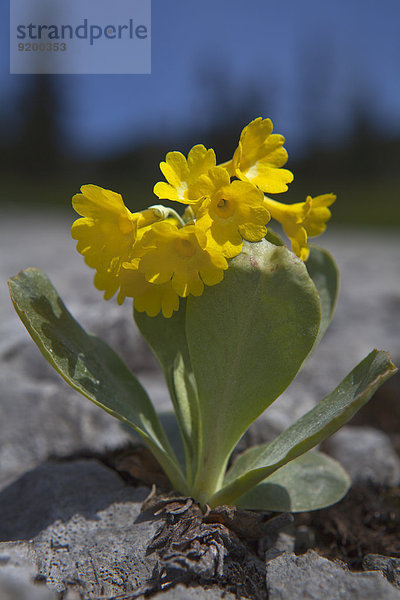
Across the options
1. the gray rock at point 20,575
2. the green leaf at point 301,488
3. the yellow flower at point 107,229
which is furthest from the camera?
the green leaf at point 301,488

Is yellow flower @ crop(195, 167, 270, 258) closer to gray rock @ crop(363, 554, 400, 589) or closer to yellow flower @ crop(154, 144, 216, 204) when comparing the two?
yellow flower @ crop(154, 144, 216, 204)

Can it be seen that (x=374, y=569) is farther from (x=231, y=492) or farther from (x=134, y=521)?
(x=134, y=521)

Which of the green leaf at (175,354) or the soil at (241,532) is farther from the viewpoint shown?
the green leaf at (175,354)

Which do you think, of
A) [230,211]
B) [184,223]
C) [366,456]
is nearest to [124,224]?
[184,223]

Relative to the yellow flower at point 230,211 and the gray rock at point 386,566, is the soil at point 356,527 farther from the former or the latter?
the yellow flower at point 230,211

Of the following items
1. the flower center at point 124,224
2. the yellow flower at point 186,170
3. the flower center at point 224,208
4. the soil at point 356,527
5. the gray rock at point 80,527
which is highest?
the yellow flower at point 186,170

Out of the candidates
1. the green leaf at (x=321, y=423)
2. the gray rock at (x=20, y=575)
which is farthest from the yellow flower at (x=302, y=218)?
the gray rock at (x=20, y=575)
